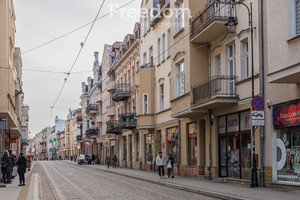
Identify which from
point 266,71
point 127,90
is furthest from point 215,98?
point 127,90

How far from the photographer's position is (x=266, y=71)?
707 inches

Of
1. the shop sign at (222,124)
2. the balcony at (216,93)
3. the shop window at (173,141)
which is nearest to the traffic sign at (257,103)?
the balcony at (216,93)

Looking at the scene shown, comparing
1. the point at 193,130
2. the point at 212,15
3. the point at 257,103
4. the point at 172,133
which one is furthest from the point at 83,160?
the point at 257,103

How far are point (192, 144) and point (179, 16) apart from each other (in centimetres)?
759

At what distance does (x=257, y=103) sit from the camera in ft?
56.4

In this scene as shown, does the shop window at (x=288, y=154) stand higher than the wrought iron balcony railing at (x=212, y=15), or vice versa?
the wrought iron balcony railing at (x=212, y=15)

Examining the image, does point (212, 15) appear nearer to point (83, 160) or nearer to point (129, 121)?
point (129, 121)

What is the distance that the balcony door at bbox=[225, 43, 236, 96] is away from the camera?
2113cm

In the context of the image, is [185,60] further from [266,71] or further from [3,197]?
[3,197]

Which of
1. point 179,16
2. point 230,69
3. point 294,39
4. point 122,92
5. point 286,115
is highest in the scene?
point 179,16

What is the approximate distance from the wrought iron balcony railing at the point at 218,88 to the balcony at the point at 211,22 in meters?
2.18

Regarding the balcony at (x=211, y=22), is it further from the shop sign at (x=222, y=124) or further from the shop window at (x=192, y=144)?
the shop window at (x=192, y=144)

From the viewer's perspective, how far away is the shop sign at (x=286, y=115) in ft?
52.9

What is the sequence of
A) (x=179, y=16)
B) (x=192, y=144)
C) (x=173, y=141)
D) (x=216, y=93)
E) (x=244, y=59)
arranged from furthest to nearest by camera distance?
(x=173, y=141), (x=179, y=16), (x=192, y=144), (x=216, y=93), (x=244, y=59)
